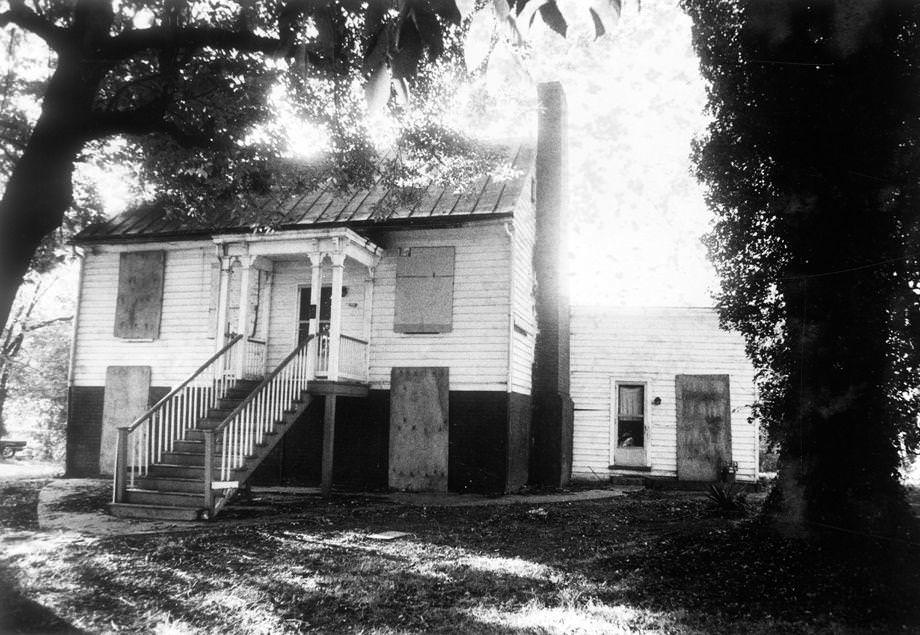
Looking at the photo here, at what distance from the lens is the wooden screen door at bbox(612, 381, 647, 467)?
1673cm

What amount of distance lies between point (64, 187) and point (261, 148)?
10.1ft

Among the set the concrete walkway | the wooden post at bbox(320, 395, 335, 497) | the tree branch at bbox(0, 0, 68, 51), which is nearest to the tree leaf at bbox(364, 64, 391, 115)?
the tree branch at bbox(0, 0, 68, 51)

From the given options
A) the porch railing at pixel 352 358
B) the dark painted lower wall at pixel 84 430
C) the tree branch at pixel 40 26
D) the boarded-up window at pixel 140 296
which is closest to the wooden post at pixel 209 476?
the porch railing at pixel 352 358

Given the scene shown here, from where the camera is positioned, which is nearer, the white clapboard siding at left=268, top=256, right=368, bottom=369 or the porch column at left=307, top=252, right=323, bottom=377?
the porch column at left=307, top=252, right=323, bottom=377

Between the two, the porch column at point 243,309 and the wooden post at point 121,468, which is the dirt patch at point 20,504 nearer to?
the wooden post at point 121,468

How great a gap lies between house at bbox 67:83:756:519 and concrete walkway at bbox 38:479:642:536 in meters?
0.72

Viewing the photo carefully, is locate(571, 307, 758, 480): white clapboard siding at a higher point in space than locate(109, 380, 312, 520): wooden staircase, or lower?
higher

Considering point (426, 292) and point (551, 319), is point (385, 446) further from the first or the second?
point (551, 319)

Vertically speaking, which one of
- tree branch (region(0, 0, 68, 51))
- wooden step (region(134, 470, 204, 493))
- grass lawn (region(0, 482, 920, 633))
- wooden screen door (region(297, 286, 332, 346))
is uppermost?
tree branch (region(0, 0, 68, 51))

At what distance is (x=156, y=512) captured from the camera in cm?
964

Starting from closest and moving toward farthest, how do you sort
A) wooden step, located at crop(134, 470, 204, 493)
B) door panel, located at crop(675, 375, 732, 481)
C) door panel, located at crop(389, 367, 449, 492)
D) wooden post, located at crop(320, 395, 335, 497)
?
wooden step, located at crop(134, 470, 204, 493), wooden post, located at crop(320, 395, 335, 497), door panel, located at crop(389, 367, 449, 492), door panel, located at crop(675, 375, 732, 481)

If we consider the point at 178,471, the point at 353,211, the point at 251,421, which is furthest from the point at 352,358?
the point at 178,471

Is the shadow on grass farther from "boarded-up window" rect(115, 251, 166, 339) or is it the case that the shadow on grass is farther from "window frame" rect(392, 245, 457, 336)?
"boarded-up window" rect(115, 251, 166, 339)

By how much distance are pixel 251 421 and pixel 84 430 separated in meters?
6.33
